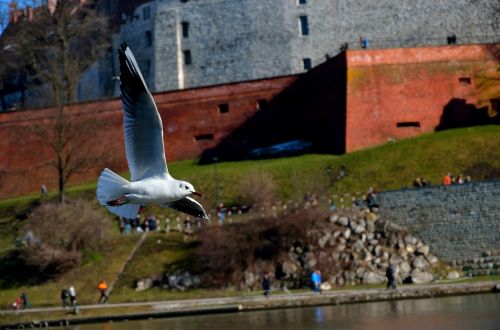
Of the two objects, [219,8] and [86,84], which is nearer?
[219,8]

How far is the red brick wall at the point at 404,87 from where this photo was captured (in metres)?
57.1

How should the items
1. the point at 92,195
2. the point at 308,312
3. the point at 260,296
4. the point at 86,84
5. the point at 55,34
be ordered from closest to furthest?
the point at 308,312, the point at 260,296, the point at 92,195, the point at 55,34, the point at 86,84

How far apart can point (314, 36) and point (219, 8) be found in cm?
589

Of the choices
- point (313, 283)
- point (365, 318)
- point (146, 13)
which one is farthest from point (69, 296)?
point (146, 13)

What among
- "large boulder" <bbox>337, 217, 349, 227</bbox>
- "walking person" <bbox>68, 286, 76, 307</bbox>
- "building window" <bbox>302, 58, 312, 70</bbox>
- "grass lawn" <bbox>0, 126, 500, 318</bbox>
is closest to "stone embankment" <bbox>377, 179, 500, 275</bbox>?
"large boulder" <bbox>337, 217, 349, 227</bbox>

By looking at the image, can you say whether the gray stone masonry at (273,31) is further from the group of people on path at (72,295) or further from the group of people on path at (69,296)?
the group of people on path at (69,296)

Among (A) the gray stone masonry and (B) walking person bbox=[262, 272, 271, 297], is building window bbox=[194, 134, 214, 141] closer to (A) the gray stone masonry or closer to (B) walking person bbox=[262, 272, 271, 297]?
(A) the gray stone masonry

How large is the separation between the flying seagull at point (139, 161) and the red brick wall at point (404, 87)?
35.6m

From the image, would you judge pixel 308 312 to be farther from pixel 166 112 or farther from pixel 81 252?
pixel 166 112

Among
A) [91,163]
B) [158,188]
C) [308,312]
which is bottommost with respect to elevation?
[308,312]

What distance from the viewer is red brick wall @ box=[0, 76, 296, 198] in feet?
206

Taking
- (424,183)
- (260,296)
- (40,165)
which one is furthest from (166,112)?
(260,296)

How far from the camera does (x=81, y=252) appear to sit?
47.1 metres

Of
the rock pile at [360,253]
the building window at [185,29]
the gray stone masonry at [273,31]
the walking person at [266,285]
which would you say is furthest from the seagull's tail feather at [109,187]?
the building window at [185,29]
